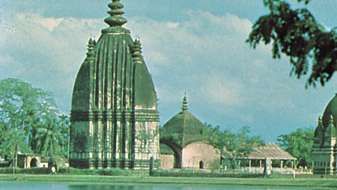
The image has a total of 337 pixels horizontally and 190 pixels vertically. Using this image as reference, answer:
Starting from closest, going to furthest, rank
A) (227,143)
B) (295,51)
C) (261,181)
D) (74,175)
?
(295,51) < (261,181) < (74,175) < (227,143)

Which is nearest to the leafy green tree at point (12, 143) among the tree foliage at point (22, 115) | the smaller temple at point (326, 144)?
the tree foliage at point (22, 115)

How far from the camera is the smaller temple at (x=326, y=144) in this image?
Answer: 83.6 meters

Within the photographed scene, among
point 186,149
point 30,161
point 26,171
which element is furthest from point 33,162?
point 186,149

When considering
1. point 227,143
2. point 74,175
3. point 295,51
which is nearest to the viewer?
point 295,51

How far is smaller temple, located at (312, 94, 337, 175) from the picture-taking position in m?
83.6

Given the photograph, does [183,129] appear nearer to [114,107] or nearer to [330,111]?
[114,107]

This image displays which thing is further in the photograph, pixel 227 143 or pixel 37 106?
pixel 227 143

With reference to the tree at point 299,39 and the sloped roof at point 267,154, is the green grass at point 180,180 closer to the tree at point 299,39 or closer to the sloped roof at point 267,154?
the sloped roof at point 267,154

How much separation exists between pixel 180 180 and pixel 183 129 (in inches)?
908

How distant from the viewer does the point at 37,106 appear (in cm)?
8150

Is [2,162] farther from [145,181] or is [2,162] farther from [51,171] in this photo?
[145,181]

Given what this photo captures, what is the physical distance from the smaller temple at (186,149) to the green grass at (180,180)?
16.8 metres

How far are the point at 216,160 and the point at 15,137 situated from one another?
18.1 m

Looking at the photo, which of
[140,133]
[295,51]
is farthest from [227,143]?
[295,51]
